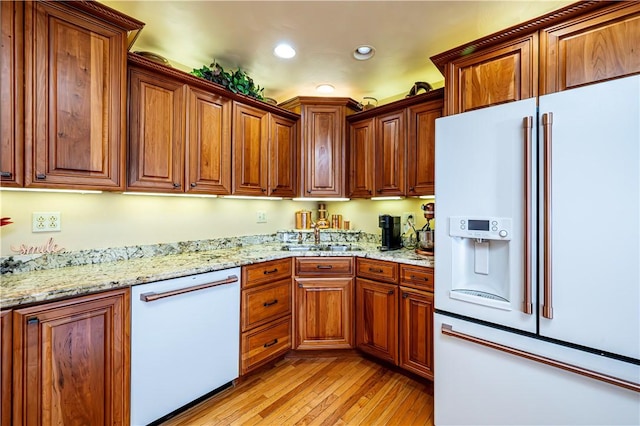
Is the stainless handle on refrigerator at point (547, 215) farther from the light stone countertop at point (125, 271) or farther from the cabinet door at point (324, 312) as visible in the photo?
the cabinet door at point (324, 312)

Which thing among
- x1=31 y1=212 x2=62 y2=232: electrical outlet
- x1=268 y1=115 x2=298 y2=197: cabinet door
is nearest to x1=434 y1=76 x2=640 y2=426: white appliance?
x1=268 y1=115 x2=298 y2=197: cabinet door

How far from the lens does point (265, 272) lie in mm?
2172

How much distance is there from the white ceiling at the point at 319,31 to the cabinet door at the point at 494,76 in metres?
0.32

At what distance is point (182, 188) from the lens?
1.99 meters

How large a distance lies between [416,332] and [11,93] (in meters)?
2.61

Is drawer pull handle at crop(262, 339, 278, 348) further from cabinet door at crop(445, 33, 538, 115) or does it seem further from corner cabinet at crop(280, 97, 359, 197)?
cabinet door at crop(445, 33, 538, 115)

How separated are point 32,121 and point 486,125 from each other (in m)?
2.21

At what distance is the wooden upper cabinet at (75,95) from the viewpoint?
4.44 feet

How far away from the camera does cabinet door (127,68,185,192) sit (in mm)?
1759

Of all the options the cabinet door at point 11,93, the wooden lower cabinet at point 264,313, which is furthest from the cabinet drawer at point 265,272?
the cabinet door at point 11,93

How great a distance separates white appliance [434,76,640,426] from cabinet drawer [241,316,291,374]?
1183 millimetres

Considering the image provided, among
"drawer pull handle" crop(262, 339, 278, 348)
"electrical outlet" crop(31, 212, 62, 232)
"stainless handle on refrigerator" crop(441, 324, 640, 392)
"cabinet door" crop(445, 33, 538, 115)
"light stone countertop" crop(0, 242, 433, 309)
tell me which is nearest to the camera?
"stainless handle on refrigerator" crop(441, 324, 640, 392)

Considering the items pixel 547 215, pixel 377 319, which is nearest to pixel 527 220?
pixel 547 215

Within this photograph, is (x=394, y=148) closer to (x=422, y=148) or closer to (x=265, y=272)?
(x=422, y=148)
